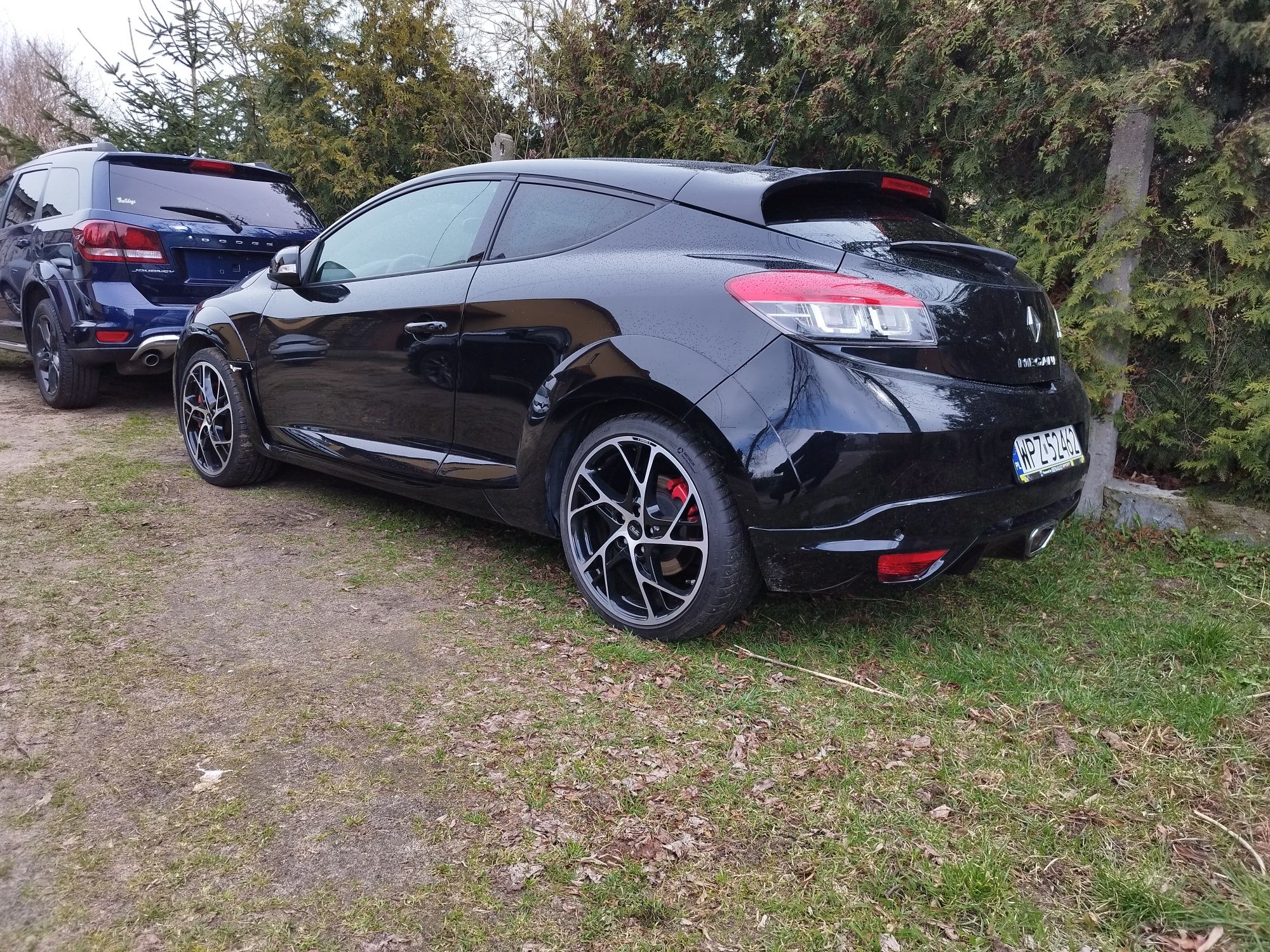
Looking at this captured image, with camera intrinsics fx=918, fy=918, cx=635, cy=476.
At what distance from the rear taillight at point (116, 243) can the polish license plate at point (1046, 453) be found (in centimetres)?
540

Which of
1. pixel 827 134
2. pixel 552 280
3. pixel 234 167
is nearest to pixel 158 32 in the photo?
pixel 234 167

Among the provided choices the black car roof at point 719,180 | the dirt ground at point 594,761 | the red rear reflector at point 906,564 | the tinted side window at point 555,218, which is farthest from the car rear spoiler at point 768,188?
the dirt ground at point 594,761

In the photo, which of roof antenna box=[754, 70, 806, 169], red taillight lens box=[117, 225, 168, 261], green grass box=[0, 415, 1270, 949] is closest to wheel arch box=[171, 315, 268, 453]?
green grass box=[0, 415, 1270, 949]

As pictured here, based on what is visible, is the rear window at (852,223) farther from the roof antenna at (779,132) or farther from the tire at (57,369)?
the tire at (57,369)

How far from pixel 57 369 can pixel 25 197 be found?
158 centimetres

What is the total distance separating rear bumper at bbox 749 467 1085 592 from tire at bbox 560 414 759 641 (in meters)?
0.14

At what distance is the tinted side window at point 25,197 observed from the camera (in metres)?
6.74

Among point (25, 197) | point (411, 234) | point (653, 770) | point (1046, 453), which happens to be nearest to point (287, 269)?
point (411, 234)

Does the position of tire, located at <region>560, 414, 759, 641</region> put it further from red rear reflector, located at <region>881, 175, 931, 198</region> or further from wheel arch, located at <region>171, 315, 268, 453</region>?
wheel arch, located at <region>171, 315, 268, 453</region>

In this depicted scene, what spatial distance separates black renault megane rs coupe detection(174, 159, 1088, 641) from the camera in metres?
2.58

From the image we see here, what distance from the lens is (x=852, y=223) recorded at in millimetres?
2918

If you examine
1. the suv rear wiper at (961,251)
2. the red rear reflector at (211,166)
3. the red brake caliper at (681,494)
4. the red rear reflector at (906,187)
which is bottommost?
the red brake caliper at (681,494)

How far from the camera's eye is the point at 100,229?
5.82 m

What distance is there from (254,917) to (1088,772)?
6.40 ft
